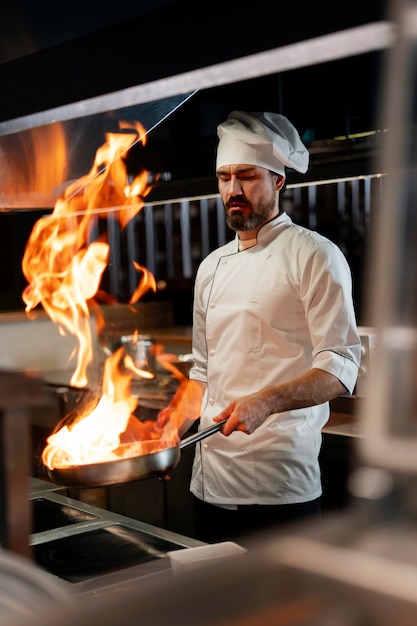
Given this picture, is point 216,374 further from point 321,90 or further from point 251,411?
point 321,90

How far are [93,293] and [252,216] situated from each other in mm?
1482

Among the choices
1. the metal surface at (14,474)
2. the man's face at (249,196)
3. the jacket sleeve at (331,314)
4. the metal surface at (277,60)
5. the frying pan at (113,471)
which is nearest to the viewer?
the metal surface at (14,474)

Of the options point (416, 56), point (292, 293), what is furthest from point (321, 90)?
point (416, 56)

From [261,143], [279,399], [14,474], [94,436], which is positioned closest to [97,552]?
[94,436]

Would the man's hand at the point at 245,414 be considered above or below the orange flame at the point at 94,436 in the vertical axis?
above

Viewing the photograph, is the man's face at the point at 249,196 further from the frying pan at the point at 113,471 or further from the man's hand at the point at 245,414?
the frying pan at the point at 113,471

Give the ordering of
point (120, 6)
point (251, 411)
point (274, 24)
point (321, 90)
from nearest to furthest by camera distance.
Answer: point (274, 24) → point (120, 6) → point (251, 411) → point (321, 90)

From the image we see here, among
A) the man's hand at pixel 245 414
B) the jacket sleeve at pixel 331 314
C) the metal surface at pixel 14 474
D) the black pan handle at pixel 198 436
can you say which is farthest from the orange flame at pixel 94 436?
the metal surface at pixel 14 474

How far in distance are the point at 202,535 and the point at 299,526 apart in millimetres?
1961

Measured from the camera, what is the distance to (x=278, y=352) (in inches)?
93.3

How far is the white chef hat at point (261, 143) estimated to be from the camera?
2.51m

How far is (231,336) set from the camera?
8.09ft

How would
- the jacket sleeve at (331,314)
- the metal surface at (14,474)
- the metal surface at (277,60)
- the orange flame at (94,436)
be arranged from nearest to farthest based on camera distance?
the metal surface at (14,474) → the metal surface at (277,60) → the orange flame at (94,436) → the jacket sleeve at (331,314)

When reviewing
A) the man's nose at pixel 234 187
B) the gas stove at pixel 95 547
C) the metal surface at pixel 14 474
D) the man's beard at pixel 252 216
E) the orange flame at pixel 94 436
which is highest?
the man's nose at pixel 234 187
